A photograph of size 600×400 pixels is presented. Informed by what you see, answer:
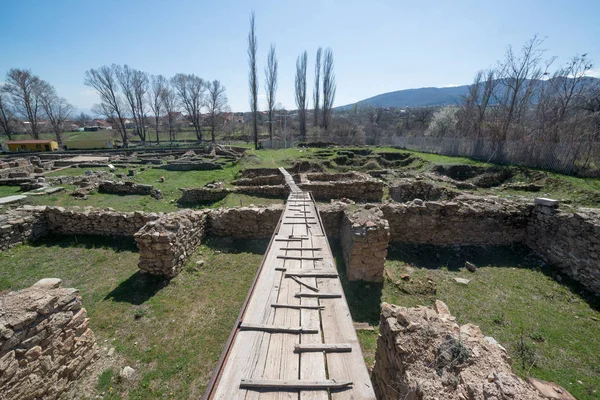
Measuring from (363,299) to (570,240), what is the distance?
717 cm

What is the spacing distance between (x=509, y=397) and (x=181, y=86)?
6972 centimetres

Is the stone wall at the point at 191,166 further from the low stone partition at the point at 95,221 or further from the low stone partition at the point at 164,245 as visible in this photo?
the low stone partition at the point at 164,245

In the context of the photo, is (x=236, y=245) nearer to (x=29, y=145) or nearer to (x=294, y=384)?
(x=294, y=384)

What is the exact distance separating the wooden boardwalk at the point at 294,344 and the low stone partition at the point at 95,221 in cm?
679

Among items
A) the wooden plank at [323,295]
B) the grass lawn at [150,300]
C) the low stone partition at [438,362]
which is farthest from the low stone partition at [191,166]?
the low stone partition at [438,362]

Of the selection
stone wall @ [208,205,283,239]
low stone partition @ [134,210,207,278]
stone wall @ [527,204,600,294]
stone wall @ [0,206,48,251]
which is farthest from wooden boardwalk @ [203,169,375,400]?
stone wall @ [0,206,48,251]

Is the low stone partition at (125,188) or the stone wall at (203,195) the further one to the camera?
the low stone partition at (125,188)

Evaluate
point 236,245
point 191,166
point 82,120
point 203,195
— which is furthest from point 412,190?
point 82,120

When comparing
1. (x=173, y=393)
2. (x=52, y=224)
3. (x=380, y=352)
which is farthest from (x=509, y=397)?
(x=52, y=224)

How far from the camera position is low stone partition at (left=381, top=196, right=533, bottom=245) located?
30.1ft

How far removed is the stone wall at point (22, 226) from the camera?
8.26 metres

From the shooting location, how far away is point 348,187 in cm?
1441

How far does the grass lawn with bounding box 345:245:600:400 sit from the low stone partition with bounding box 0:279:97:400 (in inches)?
221

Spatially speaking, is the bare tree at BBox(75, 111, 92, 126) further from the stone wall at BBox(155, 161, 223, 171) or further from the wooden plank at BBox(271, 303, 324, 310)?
the wooden plank at BBox(271, 303, 324, 310)
